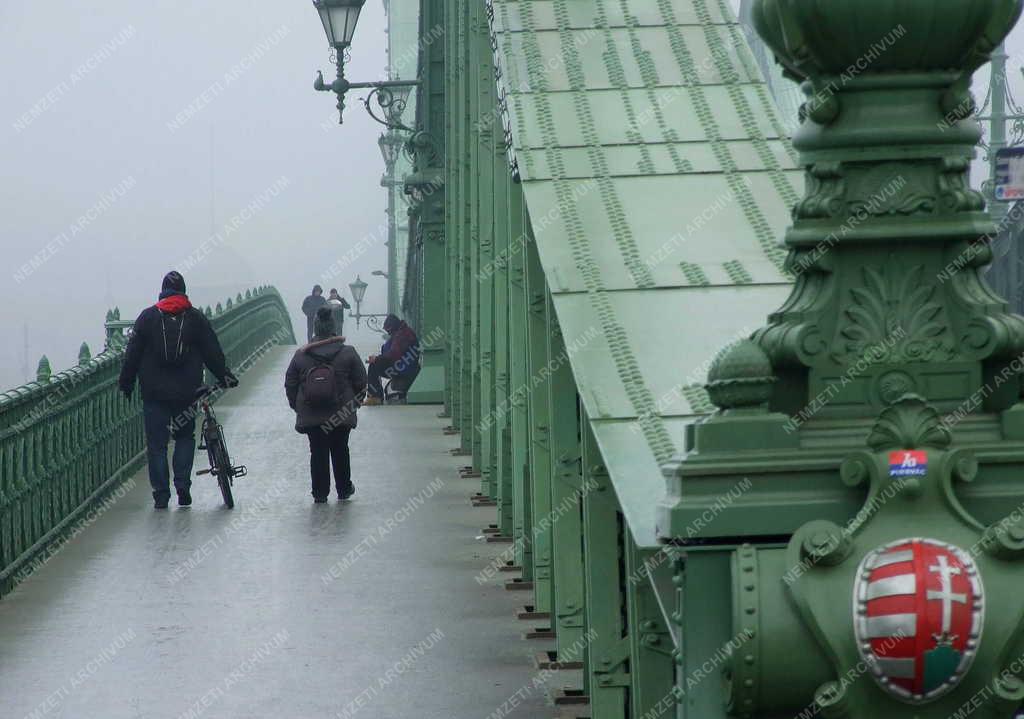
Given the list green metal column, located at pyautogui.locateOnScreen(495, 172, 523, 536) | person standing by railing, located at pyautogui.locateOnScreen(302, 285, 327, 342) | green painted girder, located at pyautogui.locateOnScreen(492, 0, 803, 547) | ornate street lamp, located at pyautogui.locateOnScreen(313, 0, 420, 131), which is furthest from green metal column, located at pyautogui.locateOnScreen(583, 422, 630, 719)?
person standing by railing, located at pyautogui.locateOnScreen(302, 285, 327, 342)

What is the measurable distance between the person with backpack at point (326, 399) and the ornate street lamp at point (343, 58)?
5.70m

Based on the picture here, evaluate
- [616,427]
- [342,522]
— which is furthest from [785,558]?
[342,522]

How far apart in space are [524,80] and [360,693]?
2.48 m

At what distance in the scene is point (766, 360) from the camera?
366 cm

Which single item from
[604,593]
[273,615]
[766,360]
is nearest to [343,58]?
[273,615]

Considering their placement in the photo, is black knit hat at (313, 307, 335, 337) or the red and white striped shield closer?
the red and white striped shield

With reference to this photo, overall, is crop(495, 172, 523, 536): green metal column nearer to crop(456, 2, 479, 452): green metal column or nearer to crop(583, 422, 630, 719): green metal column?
crop(456, 2, 479, 452): green metal column

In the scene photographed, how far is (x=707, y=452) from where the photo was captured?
Answer: 3660 millimetres

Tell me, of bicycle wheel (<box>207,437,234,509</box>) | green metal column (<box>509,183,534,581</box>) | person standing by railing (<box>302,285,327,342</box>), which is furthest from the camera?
person standing by railing (<box>302,285,327,342</box>)

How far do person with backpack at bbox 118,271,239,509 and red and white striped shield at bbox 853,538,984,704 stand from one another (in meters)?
10.6

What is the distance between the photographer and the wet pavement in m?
8.09

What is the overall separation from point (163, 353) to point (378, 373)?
959 centimetres

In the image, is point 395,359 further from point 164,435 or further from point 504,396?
point 504,396

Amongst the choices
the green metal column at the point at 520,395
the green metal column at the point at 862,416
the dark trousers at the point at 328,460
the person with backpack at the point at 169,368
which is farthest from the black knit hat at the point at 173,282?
the green metal column at the point at 862,416
